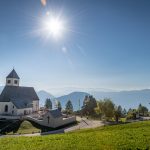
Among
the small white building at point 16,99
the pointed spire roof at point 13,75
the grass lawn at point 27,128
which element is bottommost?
the grass lawn at point 27,128

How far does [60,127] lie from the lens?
214ft

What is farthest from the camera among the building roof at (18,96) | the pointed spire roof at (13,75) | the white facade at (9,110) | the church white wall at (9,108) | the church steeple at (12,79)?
the pointed spire roof at (13,75)

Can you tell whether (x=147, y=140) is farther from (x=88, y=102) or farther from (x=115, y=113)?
(x=88, y=102)

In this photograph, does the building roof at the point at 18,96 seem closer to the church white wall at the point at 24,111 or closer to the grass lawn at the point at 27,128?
the church white wall at the point at 24,111

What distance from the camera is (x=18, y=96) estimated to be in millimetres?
84625

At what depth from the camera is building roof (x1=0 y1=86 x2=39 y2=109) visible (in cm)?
7981

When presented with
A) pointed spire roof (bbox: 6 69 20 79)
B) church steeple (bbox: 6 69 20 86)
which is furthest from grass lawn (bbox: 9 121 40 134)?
pointed spire roof (bbox: 6 69 20 79)

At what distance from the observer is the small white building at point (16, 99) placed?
257 ft

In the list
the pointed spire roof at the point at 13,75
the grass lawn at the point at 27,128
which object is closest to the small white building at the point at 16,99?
the pointed spire roof at the point at 13,75

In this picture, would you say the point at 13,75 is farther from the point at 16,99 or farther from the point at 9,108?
the point at 9,108

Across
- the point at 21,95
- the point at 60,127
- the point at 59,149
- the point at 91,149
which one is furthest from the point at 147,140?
the point at 21,95

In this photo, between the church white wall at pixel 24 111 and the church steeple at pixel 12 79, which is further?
the church steeple at pixel 12 79

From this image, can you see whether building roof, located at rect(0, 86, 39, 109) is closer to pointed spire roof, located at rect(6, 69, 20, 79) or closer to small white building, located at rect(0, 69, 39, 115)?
small white building, located at rect(0, 69, 39, 115)

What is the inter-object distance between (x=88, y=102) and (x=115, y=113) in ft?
88.0
